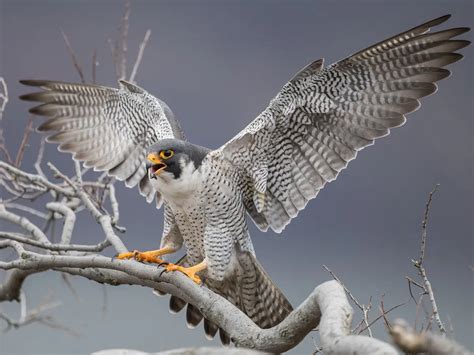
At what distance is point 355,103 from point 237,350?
5.53ft

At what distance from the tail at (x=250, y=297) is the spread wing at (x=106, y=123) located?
2.08 feet

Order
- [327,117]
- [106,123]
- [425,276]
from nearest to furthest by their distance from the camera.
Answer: [425,276] < [327,117] < [106,123]

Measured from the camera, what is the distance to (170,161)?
3.13 m

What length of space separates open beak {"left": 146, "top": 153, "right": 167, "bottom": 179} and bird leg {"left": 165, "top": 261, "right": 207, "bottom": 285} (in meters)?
0.45

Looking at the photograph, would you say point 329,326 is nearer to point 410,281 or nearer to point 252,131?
point 410,281

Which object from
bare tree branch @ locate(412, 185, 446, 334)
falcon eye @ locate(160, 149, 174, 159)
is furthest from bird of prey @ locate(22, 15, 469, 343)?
bare tree branch @ locate(412, 185, 446, 334)

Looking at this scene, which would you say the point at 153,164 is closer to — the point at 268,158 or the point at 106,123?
the point at 268,158

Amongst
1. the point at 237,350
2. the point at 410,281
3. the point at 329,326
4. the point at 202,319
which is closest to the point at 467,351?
the point at 329,326

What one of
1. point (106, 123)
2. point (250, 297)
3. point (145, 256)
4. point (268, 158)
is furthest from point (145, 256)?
point (106, 123)

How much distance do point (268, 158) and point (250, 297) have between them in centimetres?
71

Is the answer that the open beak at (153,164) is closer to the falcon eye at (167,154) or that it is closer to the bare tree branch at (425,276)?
the falcon eye at (167,154)

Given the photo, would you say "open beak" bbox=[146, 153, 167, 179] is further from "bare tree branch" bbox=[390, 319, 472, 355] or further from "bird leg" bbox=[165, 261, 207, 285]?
"bare tree branch" bbox=[390, 319, 472, 355]

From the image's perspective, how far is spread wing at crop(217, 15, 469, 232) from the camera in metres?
3.13

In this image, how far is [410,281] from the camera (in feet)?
8.35
